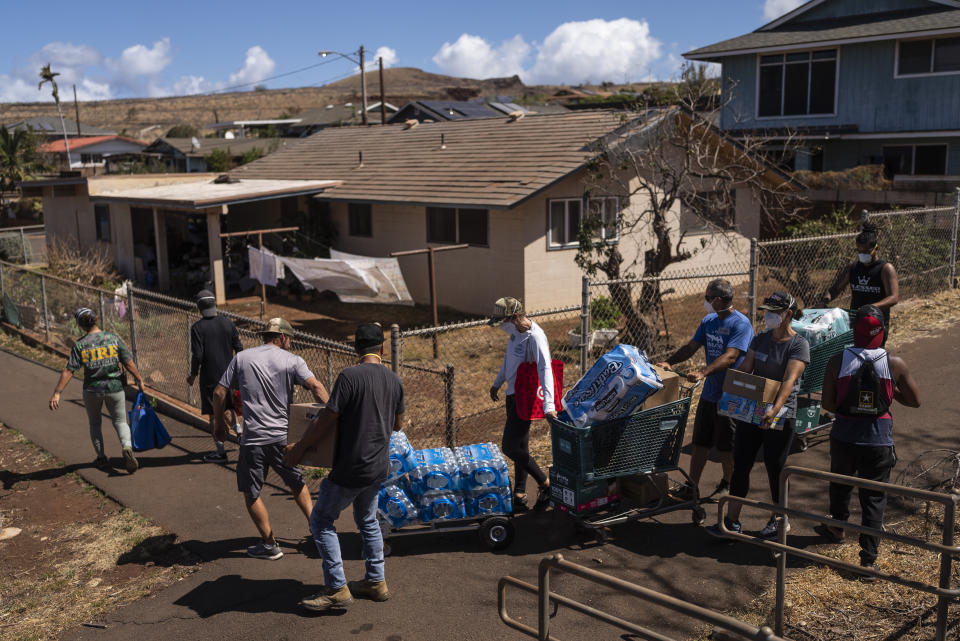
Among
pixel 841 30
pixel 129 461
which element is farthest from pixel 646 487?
pixel 841 30

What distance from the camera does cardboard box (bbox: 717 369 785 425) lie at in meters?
5.64

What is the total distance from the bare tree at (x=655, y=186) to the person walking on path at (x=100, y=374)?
262 inches

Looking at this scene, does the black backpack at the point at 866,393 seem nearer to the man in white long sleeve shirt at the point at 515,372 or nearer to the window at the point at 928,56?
the man in white long sleeve shirt at the point at 515,372

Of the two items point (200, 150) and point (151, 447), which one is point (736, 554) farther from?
point (200, 150)

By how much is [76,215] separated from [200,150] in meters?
26.2

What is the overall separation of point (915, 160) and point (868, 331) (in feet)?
70.0

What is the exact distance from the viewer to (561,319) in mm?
15750

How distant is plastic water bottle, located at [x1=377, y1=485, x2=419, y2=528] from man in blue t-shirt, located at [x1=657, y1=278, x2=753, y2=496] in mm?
2190

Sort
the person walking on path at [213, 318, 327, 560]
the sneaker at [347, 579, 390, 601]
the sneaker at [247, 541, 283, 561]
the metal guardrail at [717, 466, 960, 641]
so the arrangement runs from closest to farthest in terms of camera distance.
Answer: the metal guardrail at [717, 466, 960, 641], the sneaker at [347, 579, 390, 601], the person walking on path at [213, 318, 327, 560], the sneaker at [247, 541, 283, 561]

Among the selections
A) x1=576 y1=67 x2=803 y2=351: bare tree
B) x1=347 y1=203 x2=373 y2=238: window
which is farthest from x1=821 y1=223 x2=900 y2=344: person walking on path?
x1=347 y1=203 x2=373 y2=238: window

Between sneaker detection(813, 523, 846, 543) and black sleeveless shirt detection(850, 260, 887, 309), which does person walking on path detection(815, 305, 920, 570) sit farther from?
black sleeveless shirt detection(850, 260, 887, 309)

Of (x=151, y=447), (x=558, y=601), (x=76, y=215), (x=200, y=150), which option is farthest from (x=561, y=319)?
(x=200, y=150)

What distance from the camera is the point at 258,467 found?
5922mm

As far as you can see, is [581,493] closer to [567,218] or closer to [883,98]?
[567,218]
